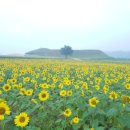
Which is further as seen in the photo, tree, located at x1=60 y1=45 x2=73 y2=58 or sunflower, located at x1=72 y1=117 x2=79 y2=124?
tree, located at x1=60 y1=45 x2=73 y2=58

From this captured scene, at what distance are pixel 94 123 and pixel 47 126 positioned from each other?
84 centimetres

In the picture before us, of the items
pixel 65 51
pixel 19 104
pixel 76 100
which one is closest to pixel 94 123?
pixel 76 100

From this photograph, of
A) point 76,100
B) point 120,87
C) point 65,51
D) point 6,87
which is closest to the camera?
point 76,100

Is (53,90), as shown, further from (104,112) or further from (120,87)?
(104,112)

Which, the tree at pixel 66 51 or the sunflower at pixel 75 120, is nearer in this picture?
the sunflower at pixel 75 120

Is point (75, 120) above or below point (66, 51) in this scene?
below

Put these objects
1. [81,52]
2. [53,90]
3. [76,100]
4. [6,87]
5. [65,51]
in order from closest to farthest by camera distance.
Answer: [76,100] → [6,87] → [53,90] → [65,51] → [81,52]

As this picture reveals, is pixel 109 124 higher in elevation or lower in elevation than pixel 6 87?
lower

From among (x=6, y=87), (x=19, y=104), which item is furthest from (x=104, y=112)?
(x=6, y=87)

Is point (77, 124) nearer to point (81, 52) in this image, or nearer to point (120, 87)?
point (120, 87)

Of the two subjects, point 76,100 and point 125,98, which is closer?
point 125,98

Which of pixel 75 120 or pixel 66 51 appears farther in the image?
pixel 66 51

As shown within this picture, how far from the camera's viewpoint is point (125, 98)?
16.3 ft

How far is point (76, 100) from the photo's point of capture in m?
5.54
